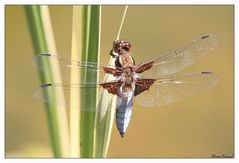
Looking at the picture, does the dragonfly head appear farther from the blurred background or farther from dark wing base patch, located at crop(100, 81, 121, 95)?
the blurred background

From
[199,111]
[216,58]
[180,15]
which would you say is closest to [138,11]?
[180,15]

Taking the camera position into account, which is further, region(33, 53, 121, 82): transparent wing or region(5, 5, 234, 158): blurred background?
region(5, 5, 234, 158): blurred background

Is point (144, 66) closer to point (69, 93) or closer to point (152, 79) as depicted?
point (152, 79)

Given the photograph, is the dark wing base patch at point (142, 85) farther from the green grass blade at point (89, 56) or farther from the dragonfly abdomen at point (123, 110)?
the green grass blade at point (89, 56)

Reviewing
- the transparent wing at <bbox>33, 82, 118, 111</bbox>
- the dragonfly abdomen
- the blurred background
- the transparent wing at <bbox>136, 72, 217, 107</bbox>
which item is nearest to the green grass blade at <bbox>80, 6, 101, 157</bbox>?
the transparent wing at <bbox>33, 82, 118, 111</bbox>

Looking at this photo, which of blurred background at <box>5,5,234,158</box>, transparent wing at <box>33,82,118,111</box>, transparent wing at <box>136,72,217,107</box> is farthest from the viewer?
blurred background at <box>5,5,234,158</box>
